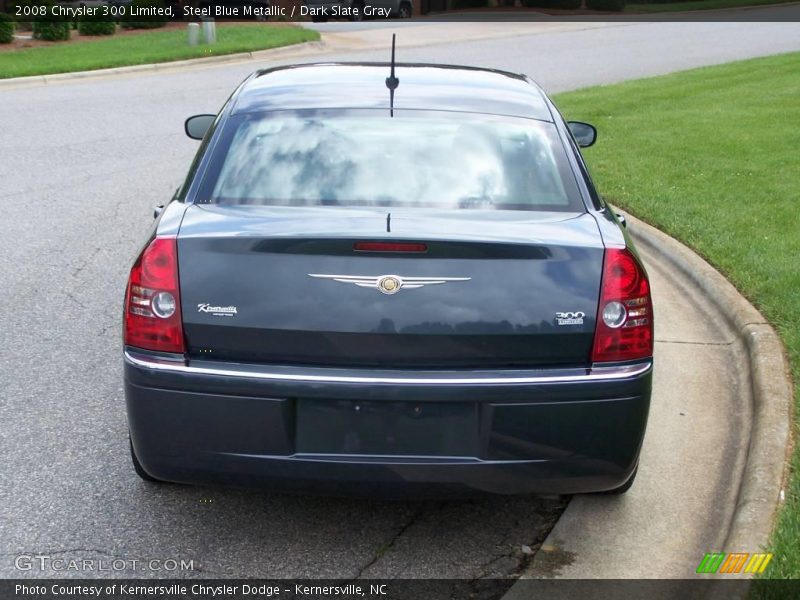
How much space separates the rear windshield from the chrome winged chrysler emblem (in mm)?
524

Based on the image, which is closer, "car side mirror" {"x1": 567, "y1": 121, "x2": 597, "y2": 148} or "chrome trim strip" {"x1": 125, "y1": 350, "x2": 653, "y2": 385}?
"chrome trim strip" {"x1": 125, "y1": 350, "x2": 653, "y2": 385}

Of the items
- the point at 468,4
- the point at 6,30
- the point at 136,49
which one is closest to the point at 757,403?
the point at 136,49

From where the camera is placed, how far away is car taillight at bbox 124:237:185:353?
3.60 metres

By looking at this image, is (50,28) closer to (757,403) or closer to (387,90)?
(387,90)

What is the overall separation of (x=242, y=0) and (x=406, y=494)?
104 feet

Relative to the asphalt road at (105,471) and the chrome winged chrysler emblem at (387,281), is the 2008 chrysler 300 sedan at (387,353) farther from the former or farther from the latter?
the asphalt road at (105,471)

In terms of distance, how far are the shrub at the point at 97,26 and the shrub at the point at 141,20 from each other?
1.13 meters

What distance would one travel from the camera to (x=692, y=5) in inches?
1853

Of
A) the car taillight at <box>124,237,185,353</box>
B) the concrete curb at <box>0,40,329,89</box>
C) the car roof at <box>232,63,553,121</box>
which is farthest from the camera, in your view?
the concrete curb at <box>0,40,329,89</box>

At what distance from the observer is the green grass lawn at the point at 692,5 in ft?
149

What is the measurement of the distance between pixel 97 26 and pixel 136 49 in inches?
151

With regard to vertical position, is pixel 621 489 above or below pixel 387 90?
below

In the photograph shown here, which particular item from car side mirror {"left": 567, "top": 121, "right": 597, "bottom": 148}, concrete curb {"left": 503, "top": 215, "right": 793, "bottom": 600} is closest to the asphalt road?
concrete curb {"left": 503, "top": 215, "right": 793, "bottom": 600}

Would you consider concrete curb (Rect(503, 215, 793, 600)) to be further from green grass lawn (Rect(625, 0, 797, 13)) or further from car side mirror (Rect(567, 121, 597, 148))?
green grass lawn (Rect(625, 0, 797, 13))
